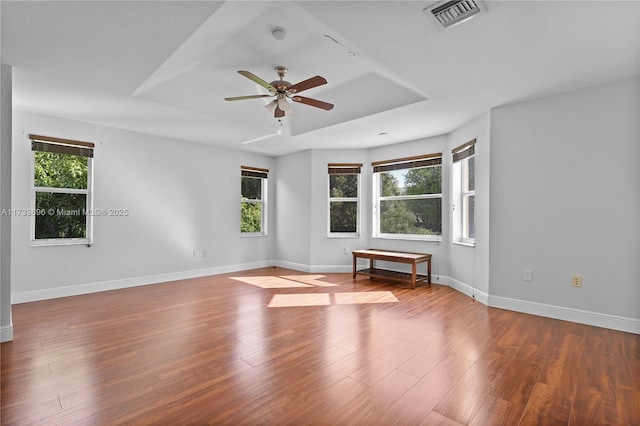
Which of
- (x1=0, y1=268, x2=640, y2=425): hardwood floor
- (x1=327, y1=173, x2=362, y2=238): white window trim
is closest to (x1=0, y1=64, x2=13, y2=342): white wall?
(x1=0, y1=268, x2=640, y2=425): hardwood floor

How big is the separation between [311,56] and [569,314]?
391 cm

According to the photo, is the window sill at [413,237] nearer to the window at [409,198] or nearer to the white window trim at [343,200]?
the window at [409,198]

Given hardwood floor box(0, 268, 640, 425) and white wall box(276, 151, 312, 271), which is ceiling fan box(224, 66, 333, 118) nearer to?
hardwood floor box(0, 268, 640, 425)

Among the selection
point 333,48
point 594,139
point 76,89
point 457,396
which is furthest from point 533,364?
point 76,89

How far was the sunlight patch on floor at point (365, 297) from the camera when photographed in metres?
4.21

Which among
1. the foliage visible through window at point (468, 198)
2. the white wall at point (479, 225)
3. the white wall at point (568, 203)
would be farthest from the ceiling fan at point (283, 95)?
the foliage visible through window at point (468, 198)

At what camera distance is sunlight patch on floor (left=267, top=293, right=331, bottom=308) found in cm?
405

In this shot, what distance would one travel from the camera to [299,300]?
423 centimetres

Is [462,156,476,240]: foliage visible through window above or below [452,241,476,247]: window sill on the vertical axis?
above

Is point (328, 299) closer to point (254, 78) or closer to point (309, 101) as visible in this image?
point (309, 101)

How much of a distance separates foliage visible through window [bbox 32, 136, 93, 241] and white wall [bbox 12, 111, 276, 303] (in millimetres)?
119

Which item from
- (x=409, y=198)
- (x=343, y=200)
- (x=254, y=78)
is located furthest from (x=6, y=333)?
(x=409, y=198)

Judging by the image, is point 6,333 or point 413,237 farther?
point 413,237

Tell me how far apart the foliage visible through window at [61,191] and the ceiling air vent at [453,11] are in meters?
4.86
